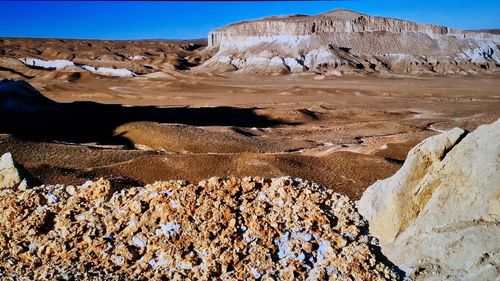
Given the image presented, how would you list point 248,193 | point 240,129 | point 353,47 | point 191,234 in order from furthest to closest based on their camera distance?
point 353,47 < point 240,129 < point 248,193 < point 191,234

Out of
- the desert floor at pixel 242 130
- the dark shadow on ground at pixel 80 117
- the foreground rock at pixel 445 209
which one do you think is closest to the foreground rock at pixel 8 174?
the desert floor at pixel 242 130

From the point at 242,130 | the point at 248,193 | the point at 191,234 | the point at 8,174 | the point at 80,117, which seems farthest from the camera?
the point at 80,117

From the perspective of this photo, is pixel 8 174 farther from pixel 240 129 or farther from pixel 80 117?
pixel 80 117

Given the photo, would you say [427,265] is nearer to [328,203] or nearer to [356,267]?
[356,267]

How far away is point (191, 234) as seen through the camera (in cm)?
949

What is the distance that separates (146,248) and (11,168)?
5.52 meters

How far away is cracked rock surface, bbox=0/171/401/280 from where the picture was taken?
8805 millimetres

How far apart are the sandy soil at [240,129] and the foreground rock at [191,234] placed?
6.80 m

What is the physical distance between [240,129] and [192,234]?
23.4 meters

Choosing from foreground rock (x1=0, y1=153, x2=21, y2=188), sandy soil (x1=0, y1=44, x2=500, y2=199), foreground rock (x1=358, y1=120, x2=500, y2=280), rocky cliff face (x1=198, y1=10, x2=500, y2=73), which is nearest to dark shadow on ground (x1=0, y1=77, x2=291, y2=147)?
sandy soil (x1=0, y1=44, x2=500, y2=199)

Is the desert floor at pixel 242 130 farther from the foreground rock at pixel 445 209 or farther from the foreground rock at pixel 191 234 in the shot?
the foreground rock at pixel 445 209

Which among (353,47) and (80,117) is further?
(353,47)

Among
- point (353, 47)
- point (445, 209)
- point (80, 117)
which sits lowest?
point (80, 117)

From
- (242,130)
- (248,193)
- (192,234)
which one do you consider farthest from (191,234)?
(242,130)
